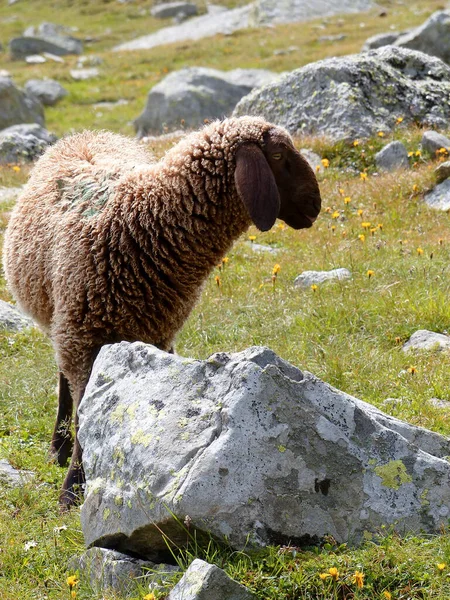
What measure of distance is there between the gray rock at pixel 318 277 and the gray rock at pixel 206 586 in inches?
198

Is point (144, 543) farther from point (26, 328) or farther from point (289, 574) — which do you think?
point (26, 328)

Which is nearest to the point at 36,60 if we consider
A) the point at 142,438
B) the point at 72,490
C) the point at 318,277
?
the point at 318,277

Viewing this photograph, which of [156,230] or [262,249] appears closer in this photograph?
[156,230]

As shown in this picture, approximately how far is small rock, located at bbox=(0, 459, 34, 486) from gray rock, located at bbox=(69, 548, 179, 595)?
1.50 m

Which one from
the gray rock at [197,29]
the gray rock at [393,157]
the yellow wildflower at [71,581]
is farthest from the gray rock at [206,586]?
the gray rock at [197,29]

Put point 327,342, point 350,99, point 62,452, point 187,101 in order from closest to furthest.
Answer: point 62,452
point 327,342
point 350,99
point 187,101

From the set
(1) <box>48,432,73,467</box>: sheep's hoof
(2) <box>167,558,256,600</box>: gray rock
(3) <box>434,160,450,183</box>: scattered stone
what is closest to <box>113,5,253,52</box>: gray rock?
(3) <box>434,160,450,183</box>: scattered stone

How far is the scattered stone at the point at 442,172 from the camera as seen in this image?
11.0 meters

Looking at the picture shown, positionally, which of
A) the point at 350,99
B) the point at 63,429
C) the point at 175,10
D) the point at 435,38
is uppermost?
the point at 350,99

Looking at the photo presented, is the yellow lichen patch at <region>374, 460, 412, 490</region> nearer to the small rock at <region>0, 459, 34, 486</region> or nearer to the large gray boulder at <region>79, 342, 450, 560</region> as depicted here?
the large gray boulder at <region>79, 342, 450, 560</region>

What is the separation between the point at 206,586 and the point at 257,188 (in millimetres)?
2842

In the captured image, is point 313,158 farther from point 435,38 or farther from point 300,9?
point 300,9

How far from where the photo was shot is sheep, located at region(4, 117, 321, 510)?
18.9 ft

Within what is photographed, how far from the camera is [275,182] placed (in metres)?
5.91
